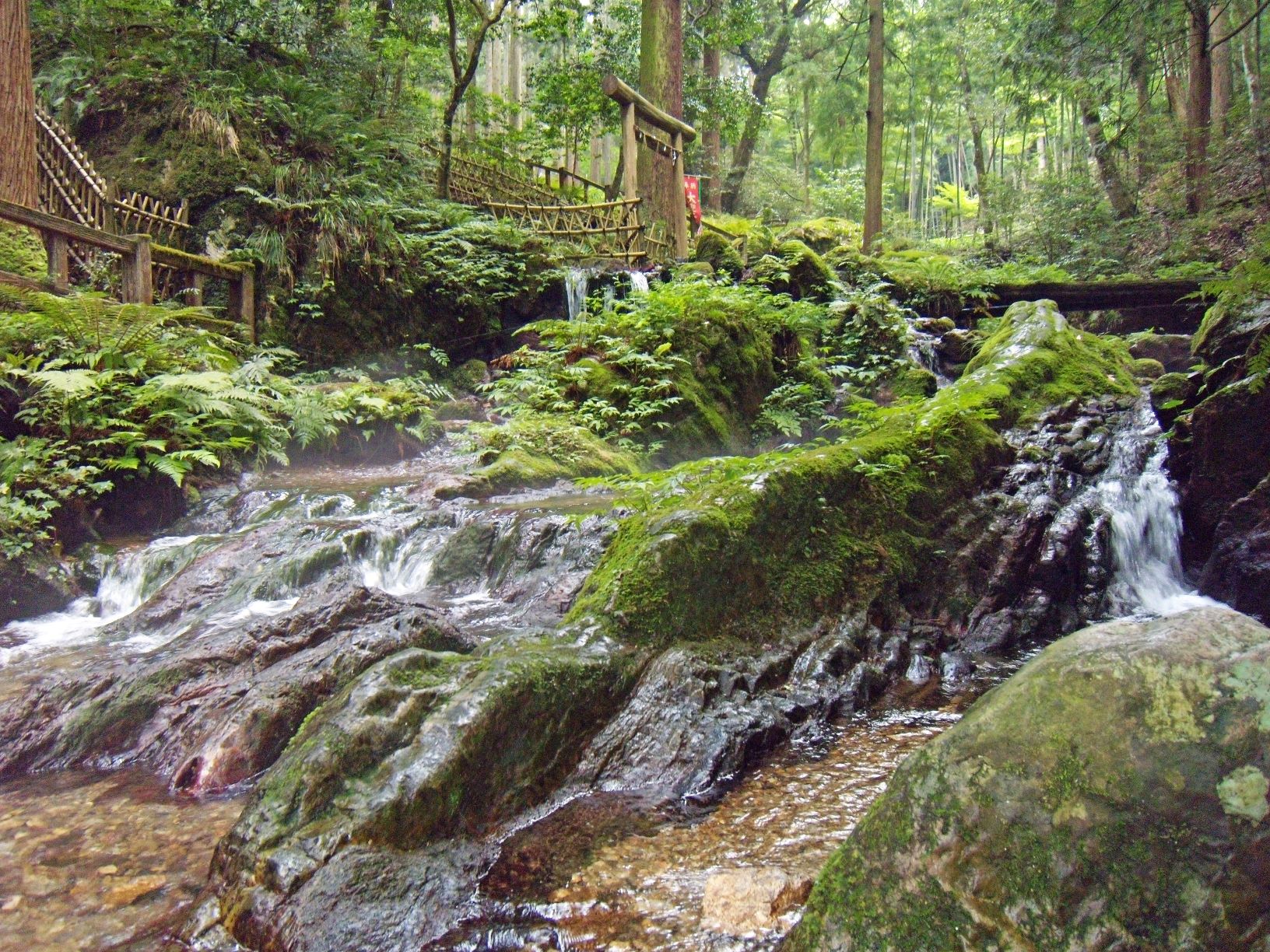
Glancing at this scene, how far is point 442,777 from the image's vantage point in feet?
8.96

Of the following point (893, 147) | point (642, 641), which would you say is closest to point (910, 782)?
point (642, 641)

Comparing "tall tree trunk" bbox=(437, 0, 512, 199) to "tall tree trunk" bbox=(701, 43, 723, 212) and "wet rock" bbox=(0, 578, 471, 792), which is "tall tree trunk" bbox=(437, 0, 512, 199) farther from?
"wet rock" bbox=(0, 578, 471, 792)

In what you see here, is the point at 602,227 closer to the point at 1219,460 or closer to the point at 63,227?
the point at 63,227

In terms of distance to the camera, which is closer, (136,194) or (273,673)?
(273,673)

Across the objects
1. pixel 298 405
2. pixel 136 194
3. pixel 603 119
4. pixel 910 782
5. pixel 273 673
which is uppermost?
pixel 603 119

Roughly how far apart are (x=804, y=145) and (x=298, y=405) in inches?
1174

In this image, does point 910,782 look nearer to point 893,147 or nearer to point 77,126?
point 77,126

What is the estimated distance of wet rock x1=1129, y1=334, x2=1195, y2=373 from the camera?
10648 mm

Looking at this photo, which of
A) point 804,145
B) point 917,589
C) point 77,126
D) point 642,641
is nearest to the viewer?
point 642,641

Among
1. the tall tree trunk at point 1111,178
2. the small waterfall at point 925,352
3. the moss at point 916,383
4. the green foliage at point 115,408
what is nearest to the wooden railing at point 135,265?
the green foliage at point 115,408

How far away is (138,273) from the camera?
368 inches

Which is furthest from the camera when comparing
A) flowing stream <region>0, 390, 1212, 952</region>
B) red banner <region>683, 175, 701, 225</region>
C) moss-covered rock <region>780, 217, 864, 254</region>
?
moss-covered rock <region>780, 217, 864, 254</region>

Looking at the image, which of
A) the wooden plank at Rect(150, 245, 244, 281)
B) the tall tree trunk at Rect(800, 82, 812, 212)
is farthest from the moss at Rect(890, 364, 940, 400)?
the tall tree trunk at Rect(800, 82, 812, 212)

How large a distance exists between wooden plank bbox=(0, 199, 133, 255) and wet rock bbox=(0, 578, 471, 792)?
6.17 m
